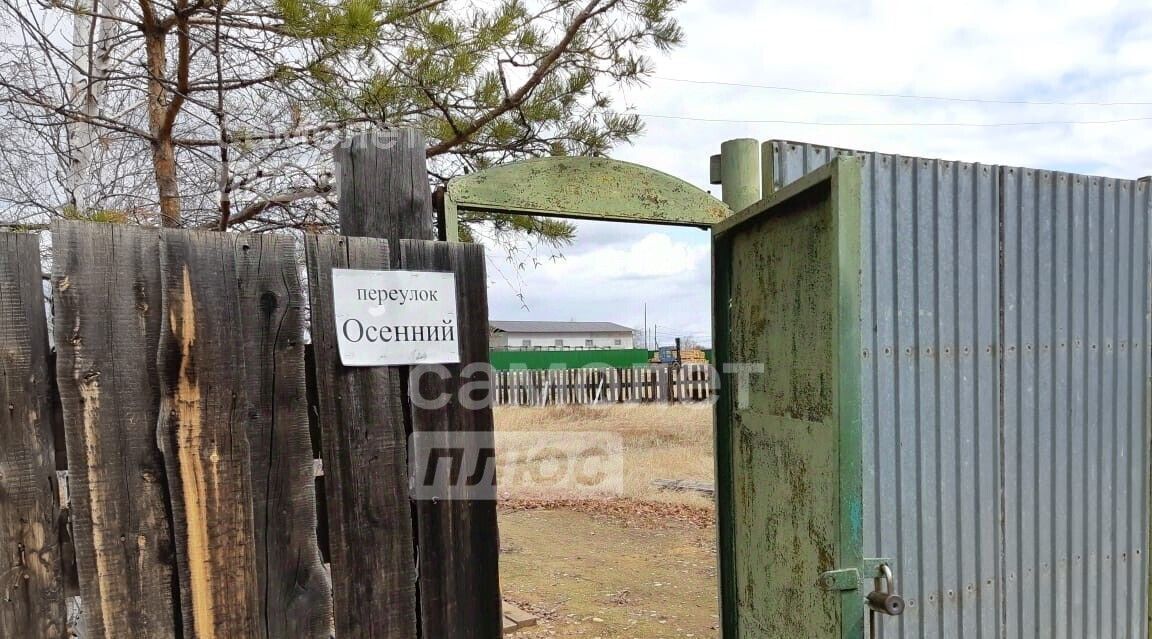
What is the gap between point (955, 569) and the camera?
210cm

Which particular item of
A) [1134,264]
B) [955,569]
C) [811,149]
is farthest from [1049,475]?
[811,149]

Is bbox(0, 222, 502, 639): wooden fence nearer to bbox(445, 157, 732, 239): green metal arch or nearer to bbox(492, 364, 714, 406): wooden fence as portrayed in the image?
bbox(445, 157, 732, 239): green metal arch

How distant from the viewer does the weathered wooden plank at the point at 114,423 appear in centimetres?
152

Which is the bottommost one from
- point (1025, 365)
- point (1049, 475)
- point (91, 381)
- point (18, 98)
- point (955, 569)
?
point (955, 569)

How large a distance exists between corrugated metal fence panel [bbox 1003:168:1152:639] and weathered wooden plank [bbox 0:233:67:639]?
2.63 m

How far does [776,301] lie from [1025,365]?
82 centimetres

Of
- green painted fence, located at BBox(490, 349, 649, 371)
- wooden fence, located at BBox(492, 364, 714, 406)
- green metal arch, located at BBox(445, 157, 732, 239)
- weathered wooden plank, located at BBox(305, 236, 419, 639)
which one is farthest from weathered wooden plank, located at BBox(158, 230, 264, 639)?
green painted fence, located at BBox(490, 349, 649, 371)

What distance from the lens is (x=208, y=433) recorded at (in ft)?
5.43

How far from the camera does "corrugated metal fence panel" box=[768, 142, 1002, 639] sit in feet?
6.48

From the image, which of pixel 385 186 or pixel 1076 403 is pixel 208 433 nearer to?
pixel 385 186

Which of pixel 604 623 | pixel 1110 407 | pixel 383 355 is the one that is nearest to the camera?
pixel 383 355

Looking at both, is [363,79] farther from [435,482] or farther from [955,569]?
[955,569]

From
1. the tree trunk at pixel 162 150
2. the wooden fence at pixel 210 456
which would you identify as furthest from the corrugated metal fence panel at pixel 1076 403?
the tree trunk at pixel 162 150

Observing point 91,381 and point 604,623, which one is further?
point 604,623
